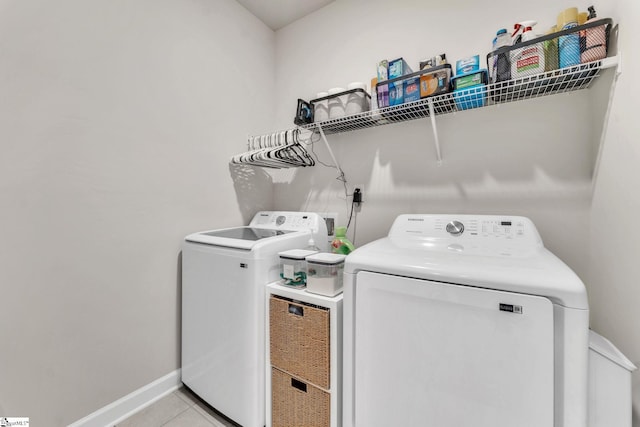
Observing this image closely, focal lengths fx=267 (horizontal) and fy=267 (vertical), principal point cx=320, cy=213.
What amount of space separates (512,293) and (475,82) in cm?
104

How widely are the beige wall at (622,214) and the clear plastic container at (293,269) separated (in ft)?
4.02

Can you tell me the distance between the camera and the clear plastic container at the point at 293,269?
1367 mm

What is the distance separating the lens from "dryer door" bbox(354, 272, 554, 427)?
0.78 metres

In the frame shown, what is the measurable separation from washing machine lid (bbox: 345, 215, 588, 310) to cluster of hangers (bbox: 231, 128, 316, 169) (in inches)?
34.6

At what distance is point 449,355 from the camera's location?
2.88 feet

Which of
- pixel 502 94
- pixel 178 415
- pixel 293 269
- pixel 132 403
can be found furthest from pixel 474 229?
pixel 132 403

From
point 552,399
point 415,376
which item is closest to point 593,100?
point 552,399

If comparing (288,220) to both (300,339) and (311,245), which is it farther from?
(300,339)

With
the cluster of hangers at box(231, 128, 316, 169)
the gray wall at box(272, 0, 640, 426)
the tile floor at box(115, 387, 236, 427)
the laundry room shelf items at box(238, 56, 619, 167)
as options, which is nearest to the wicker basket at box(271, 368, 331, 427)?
the tile floor at box(115, 387, 236, 427)

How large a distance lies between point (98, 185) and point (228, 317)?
3.20 feet

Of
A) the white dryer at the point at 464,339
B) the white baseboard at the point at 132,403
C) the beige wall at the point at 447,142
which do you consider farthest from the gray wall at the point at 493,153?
the white baseboard at the point at 132,403

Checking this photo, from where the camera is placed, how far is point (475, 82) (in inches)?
51.6

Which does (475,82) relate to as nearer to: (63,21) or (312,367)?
(312,367)

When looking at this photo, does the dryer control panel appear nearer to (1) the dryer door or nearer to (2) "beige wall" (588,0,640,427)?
(2) "beige wall" (588,0,640,427)
